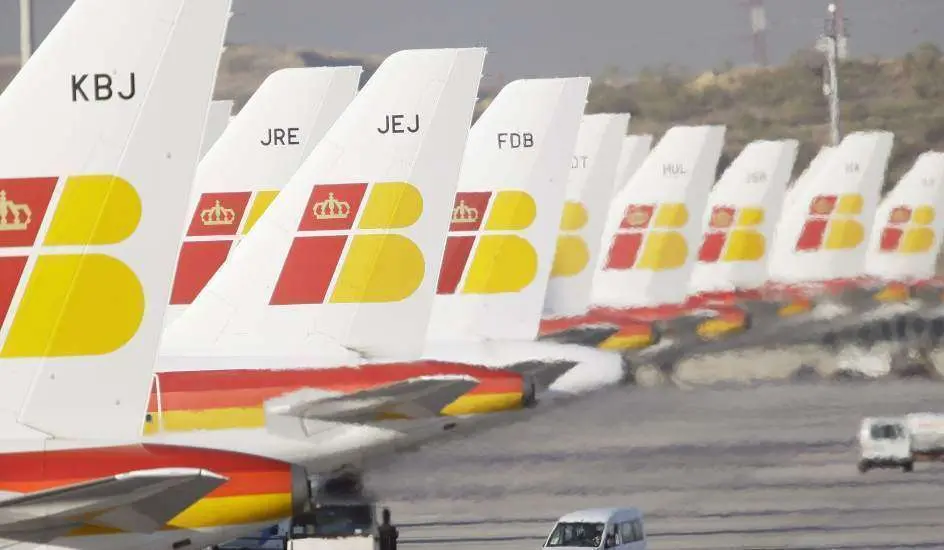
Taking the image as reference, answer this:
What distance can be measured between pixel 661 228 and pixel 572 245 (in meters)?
11.1

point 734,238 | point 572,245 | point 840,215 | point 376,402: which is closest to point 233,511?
point 376,402

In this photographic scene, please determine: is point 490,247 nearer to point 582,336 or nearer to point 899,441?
point 582,336

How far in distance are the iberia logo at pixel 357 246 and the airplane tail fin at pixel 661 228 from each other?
34868 millimetres

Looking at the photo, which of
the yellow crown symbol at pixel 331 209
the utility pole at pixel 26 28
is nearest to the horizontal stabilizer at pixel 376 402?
the yellow crown symbol at pixel 331 209

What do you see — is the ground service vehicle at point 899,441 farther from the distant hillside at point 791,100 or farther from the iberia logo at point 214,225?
the distant hillside at point 791,100

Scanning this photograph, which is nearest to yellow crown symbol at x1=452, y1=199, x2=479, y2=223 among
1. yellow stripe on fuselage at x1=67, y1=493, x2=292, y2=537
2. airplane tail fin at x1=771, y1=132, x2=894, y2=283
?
yellow stripe on fuselage at x1=67, y1=493, x2=292, y2=537

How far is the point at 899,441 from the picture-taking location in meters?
39.8

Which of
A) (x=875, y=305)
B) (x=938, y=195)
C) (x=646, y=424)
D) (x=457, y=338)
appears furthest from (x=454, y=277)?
(x=938, y=195)

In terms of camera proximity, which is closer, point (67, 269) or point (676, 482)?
point (67, 269)

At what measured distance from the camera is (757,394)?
5062 cm

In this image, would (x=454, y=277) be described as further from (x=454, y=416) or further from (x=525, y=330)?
(x=454, y=416)

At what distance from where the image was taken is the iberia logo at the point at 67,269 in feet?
46.8

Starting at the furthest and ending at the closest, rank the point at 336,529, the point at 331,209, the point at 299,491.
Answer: the point at 336,529 < the point at 331,209 < the point at 299,491

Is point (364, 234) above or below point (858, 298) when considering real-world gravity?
below
